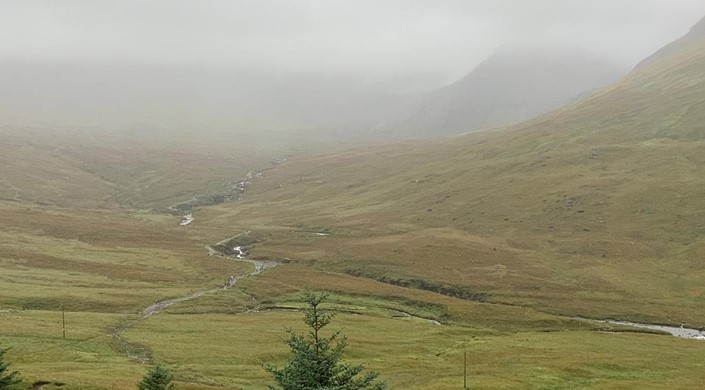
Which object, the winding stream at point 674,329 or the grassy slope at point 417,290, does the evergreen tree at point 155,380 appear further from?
the winding stream at point 674,329

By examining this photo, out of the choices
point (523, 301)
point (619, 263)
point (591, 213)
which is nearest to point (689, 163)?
point (591, 213)

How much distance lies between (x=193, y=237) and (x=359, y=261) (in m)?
59.7

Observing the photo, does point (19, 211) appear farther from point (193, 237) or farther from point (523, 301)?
point (523, 301)

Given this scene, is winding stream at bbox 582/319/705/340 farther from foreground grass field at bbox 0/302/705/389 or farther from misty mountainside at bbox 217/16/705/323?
foreground grass field at bbox 0/302/705/389

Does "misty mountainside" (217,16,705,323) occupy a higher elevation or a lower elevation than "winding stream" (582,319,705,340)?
higher

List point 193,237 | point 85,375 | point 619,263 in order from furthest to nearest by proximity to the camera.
Result: point 193,237 → point 619,263 → point 85,375

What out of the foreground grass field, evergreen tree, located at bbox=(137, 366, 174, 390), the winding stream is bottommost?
the winding stream

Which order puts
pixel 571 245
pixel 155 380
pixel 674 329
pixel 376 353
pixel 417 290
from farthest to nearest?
pixel 571 245, pixel 417 290, pixel 674 329, pixel 376 353, pixel 155 380

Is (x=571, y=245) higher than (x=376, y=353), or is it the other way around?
(x=571, y=245)

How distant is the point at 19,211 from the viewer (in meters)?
198

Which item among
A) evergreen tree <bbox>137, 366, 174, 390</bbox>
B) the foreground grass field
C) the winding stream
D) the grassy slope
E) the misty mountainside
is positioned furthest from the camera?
the misty mountainside

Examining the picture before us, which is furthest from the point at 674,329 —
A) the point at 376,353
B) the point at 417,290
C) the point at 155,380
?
the point at 155,380

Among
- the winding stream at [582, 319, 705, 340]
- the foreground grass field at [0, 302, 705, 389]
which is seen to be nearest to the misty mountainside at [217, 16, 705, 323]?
the winding stream at [582, 319, 705, 340]

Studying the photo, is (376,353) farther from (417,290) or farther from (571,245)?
(571,245)
